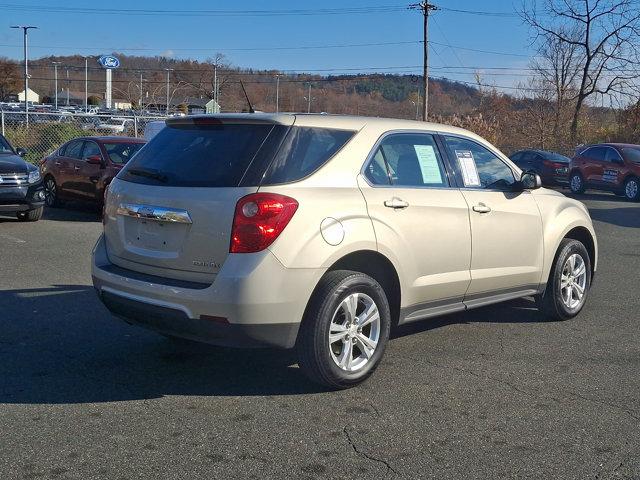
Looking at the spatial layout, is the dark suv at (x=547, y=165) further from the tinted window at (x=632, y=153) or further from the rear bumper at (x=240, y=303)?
the rear bumper at (x=240, y=303)

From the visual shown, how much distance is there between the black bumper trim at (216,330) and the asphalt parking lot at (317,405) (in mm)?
395

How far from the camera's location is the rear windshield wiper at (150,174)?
4.84m

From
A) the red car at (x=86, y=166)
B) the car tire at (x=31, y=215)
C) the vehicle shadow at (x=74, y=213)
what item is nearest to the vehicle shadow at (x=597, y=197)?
the red car at (x=86, y=166)

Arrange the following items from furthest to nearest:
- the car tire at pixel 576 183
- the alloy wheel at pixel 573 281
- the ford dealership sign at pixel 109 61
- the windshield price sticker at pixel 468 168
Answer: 1. the ford dealership sign at pixel 109 61
2. the car tire at pixel 576 183
3. the alloy wheel at pixel 573 281
4. the windshield price sticker at pixel 468 168

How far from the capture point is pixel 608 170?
74.3ft

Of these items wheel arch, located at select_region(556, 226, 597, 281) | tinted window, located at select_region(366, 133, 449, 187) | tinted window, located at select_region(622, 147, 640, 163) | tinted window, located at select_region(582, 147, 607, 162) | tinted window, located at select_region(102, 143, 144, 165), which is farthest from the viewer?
tinted window, located at select_region(582, 147, 607, 162)

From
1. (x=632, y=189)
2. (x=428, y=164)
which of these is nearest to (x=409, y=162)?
(x=428, y=164)

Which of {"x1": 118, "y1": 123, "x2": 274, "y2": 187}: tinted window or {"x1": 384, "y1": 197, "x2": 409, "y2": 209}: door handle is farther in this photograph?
{"x1": 384, "y1": 197, "x2": 409, "y2": 209}: door handle

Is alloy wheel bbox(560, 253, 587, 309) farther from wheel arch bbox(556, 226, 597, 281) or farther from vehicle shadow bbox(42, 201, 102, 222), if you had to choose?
vehicle shadow bbox(42, 201, 102, 222)

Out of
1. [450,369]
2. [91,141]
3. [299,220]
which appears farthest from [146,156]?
[91,141]

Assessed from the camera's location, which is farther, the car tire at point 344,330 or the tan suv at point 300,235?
the car tire at point 344,330

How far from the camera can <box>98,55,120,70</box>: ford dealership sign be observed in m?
58.2

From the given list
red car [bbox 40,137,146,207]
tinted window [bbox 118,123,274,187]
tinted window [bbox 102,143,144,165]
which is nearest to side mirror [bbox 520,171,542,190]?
tinted window [bbox 118,123,274,187]

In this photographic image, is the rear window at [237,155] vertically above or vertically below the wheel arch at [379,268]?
above
